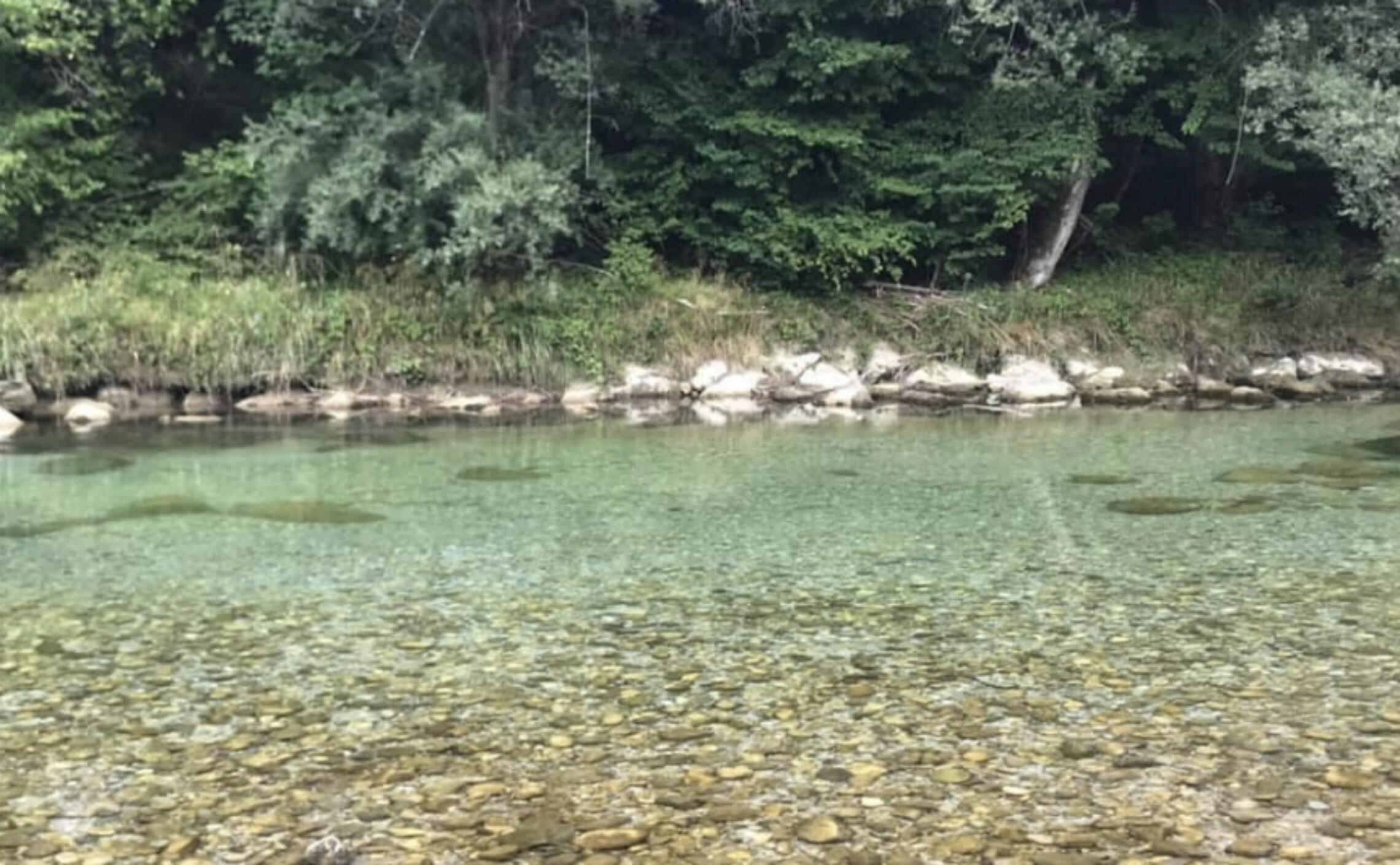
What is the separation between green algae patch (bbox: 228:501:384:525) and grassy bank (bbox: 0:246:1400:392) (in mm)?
7806

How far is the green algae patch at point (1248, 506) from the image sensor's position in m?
9.24

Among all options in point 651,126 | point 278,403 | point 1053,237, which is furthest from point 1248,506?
point 278,403

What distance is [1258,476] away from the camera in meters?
11.0

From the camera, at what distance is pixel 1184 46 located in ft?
62.2

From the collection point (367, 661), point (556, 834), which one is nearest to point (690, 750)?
point (556, 834)

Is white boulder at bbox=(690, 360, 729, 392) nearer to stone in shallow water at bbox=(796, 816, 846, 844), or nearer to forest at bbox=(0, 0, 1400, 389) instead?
forest at bbox=(0, 0, 1400, 389)

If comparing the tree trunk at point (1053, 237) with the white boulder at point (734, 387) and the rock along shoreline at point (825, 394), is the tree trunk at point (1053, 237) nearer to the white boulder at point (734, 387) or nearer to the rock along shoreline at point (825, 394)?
the rock along shoreline at point (825, 394)

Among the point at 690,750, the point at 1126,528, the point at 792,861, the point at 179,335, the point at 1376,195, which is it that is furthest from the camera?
the point at 179,335

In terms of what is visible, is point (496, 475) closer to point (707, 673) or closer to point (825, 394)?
point (707, 673)

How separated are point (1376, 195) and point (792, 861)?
15.1 metres

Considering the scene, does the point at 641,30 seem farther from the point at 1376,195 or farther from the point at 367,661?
the point at 367,661

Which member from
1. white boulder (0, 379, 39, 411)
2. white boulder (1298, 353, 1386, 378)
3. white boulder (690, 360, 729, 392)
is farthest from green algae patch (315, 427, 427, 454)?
white boulder (1298, 353, 1386, 378)

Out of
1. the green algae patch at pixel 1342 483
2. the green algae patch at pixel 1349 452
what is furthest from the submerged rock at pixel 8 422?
the green algae patch at pixel 1349 452

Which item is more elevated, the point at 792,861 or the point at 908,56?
the point at 908,56
